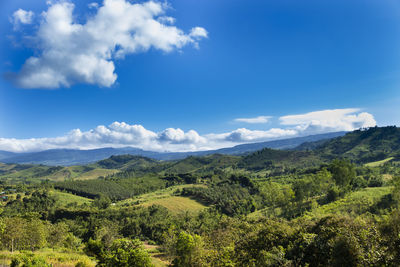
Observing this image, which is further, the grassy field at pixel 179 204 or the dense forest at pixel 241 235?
the grassy field at pixel 179 204

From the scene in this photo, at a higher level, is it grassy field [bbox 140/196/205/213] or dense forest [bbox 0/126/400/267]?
dense forest [bbox 0/126/400/267]

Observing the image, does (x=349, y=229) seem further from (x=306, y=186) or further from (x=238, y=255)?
(x=306, y=186)

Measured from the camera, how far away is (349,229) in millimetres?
28859

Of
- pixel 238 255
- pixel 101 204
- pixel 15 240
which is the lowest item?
pixel 101 204

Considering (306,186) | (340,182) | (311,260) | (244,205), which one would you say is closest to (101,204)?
(244,205)

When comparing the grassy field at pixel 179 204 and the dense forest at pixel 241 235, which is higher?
the dense forest at pixel 241 235

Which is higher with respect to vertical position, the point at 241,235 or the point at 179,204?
the point at 241,235

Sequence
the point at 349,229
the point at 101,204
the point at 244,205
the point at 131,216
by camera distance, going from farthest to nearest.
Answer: the point at 101,204 → the point at 244,205 → the point at 131,216 → the point at 349,229

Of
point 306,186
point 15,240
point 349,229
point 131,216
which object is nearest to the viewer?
point 349,229

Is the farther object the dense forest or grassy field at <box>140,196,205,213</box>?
grassy field at <box>140,196,205,213</box>

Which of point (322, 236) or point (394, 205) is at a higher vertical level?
point (322, 236)

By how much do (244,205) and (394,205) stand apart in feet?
305

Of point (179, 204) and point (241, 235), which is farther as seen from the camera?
point (179, 204)

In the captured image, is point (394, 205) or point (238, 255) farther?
point (394, 205)
